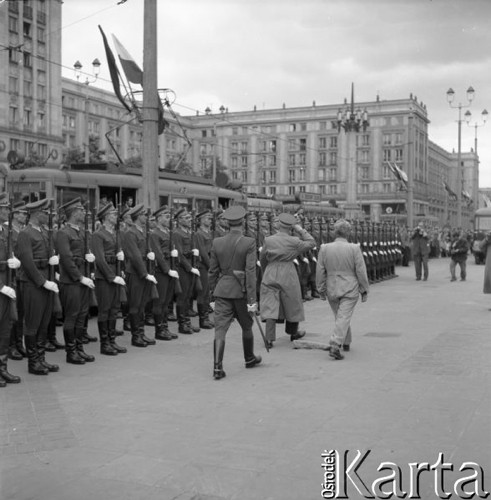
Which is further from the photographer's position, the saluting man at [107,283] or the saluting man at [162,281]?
the saluting man at [162,281]

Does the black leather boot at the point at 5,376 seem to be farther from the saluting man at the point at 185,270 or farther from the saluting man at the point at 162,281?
the saluting man at the point at 185,270

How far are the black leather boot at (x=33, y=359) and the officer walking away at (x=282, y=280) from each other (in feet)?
10.2

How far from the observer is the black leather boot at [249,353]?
8.02m

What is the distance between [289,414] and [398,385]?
1638mm

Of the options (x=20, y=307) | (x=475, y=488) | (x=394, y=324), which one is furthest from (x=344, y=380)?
(x=394, y=324)

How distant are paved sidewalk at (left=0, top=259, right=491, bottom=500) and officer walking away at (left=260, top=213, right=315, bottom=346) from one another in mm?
461

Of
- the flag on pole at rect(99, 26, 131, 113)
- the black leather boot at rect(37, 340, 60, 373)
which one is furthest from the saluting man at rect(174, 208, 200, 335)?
the flag on pole at rect(99, 26, 131, 113)

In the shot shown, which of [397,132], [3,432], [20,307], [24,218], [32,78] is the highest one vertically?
[397,132]

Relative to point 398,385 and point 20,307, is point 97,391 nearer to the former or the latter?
point 20,307

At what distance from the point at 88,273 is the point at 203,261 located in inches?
101

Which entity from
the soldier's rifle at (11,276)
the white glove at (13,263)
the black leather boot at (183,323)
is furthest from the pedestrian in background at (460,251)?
the white glove at (13,263)

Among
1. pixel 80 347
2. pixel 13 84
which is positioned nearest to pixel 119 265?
pixel 80 347

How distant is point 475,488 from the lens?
171 inches

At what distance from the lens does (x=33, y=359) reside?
25.4ft
